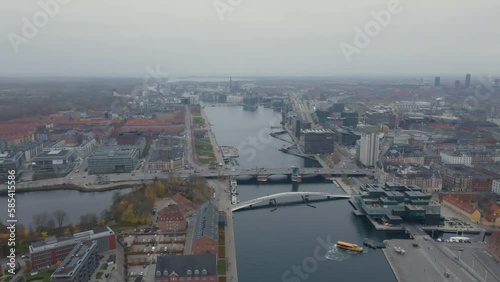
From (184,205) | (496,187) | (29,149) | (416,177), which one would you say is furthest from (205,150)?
(496,187)

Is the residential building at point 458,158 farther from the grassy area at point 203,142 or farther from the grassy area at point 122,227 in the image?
the grassy area at point 122,227

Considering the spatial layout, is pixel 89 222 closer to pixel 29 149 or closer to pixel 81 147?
pixel 81 147

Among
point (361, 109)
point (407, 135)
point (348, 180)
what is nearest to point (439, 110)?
point (361, 109)

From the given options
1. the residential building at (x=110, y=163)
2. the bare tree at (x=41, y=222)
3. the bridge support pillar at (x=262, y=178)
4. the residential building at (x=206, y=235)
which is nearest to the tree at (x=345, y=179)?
the bridge support pillar at (x=262, y=178)

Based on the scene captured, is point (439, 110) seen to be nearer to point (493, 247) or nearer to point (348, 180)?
point (348, 180)

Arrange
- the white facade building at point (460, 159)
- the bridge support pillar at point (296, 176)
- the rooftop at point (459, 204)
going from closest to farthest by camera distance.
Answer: the rooftop at point (459, 204)
the bridge support pillar at point (296, 176)
the white facade building at point (460, 159)
